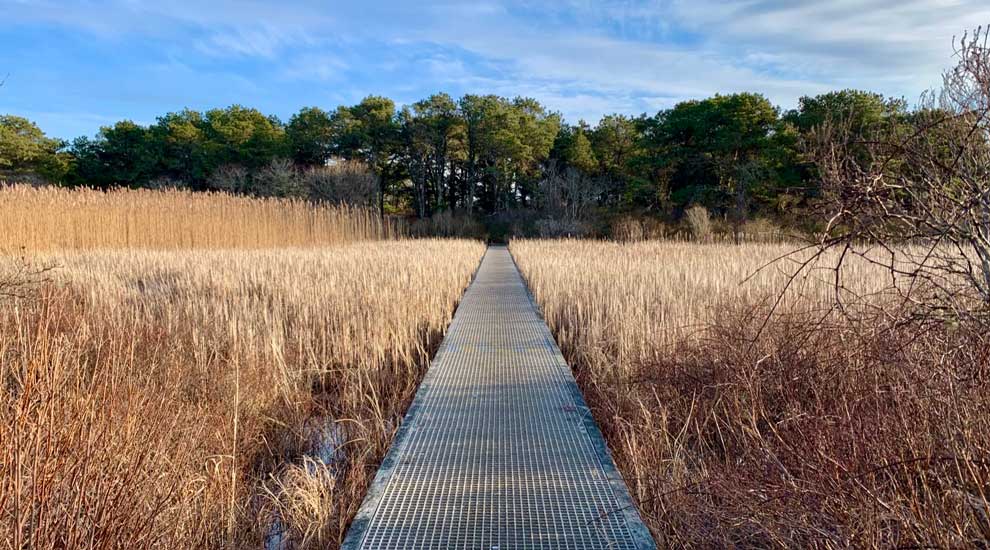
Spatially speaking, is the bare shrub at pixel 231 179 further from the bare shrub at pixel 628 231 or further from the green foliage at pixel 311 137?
the bare shrub at pixel 628 231

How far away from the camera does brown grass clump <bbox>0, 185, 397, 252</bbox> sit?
35.4ft

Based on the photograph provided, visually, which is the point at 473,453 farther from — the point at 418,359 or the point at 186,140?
the point at 186,140

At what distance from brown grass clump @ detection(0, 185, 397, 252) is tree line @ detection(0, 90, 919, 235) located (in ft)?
46.9

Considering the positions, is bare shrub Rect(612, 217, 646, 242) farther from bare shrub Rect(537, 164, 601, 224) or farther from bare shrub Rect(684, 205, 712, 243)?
bare shrub Rect(537, 164, 601, 224)

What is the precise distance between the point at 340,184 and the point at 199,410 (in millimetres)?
30072

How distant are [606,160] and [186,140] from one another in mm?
29830

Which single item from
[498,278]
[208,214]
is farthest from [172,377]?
[208,214]

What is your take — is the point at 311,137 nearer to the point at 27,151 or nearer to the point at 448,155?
the point at 448,155

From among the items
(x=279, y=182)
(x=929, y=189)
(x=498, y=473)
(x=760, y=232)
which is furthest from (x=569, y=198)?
(x=498, y=473)

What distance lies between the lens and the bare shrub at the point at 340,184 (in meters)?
31.2

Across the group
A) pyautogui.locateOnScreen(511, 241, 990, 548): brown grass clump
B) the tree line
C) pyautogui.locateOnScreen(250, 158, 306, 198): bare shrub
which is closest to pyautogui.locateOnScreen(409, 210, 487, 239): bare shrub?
the tree line

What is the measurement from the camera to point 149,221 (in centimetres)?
1285

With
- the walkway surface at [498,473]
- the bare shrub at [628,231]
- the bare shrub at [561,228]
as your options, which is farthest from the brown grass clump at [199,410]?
the bare shrub at [561,228]

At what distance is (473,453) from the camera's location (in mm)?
2504
